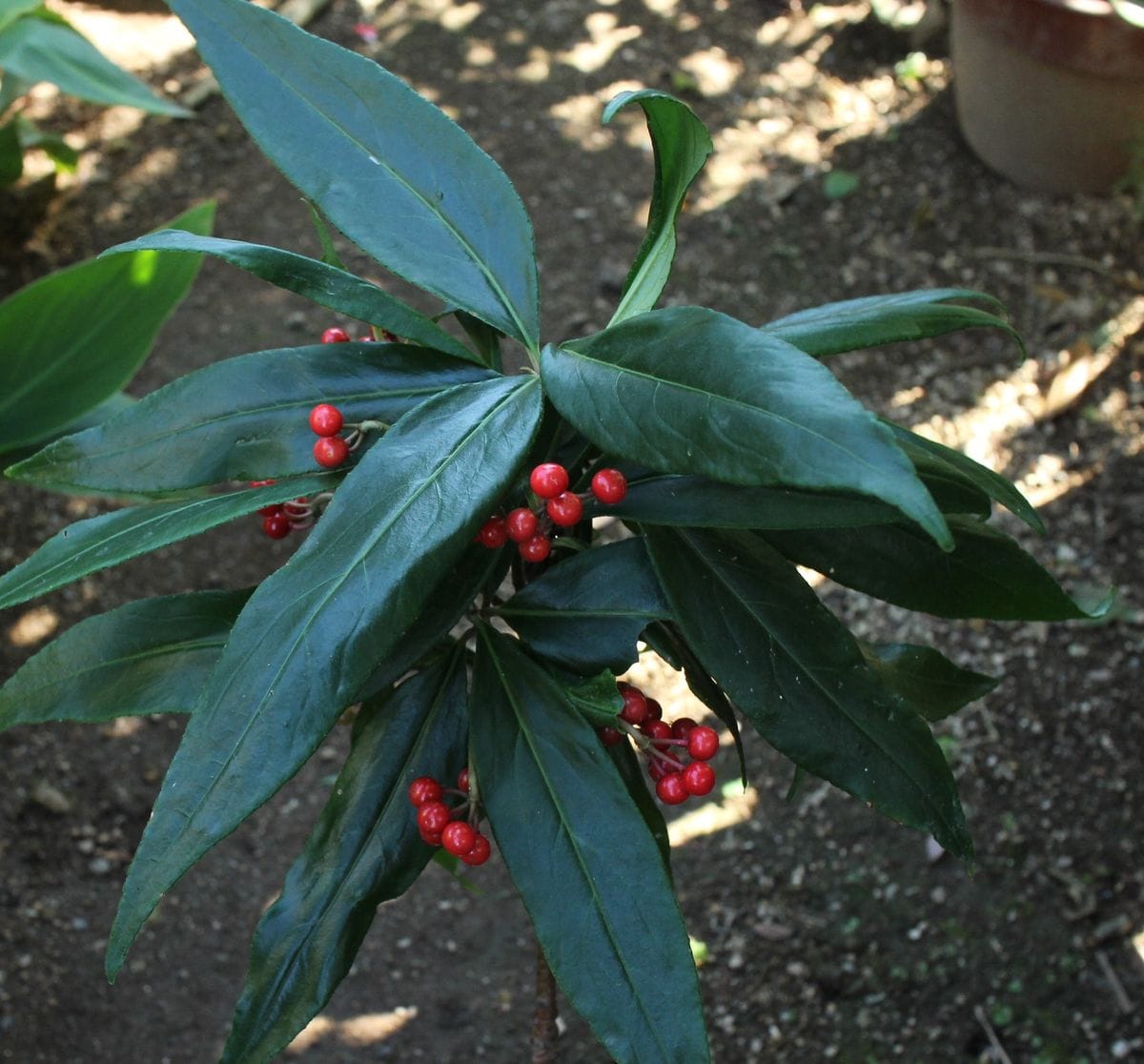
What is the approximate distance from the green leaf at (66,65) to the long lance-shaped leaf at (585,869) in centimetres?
203

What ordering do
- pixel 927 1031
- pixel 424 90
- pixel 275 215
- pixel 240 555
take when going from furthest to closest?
pixel 424 90 < pixel 275 215 < pixel 240 555 < pixel 927 1031

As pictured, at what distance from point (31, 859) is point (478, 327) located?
1.76 meters

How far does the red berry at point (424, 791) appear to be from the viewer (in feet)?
3.86

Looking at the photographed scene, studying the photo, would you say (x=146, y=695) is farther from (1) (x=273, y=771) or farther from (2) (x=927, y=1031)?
(2) (x=927, y=1031)

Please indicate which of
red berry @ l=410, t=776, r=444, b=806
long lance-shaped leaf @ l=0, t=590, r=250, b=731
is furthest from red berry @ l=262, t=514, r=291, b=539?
red berry @ l=410, t=776, r=444, b=806

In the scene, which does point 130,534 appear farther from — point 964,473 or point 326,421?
point 964,473

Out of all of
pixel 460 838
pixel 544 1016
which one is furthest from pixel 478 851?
pixel 544 1016

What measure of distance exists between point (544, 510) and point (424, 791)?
0.93 feet

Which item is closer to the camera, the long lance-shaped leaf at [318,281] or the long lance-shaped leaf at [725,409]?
the long lance-shaped leaf at [725,409]

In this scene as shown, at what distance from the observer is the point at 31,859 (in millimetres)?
2469

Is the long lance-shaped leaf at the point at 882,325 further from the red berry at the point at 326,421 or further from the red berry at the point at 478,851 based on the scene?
the red berry at the point at 478,851

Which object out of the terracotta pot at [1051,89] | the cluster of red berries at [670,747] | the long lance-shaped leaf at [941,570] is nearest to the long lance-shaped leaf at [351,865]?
the cluster of red berries at [670,747]

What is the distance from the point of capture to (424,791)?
118 centimetres

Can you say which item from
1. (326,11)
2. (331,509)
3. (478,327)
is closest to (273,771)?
(331,509)
